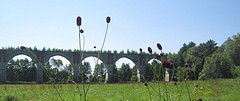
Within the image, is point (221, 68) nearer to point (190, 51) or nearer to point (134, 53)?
point (190, 51)

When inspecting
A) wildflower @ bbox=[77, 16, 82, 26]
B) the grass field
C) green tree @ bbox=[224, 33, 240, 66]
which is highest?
green tree @ bbox=[224, 33, 240, 66]

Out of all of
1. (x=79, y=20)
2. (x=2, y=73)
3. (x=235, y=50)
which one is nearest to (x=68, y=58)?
(x=2, y=73)

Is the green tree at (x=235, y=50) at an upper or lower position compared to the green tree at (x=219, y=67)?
upper

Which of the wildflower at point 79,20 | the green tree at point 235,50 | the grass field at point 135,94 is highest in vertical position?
the green tree at point 235,50

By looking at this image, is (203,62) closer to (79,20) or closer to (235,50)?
(235,50)

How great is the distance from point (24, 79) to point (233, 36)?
3845 centimetres

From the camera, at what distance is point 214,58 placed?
2541 centimetres

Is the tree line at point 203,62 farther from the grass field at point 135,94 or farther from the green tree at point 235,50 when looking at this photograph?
the grass field at point 135,94

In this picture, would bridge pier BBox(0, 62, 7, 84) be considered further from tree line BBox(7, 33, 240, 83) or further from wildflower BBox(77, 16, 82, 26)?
wildflower BBox(77, 16, 82, 26)

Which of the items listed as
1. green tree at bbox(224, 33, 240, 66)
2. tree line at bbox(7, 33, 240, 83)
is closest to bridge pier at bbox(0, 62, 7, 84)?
tree line at bbox(7, 33, 240, 83)

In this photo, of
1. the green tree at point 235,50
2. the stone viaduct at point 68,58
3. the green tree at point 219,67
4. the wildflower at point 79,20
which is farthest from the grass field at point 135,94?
the green tree at point 219,67

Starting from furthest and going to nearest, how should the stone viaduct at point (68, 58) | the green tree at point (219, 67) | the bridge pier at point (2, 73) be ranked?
the stone viaduct at point (68, 58)
the bridge pier at point (2, 73)
the green tree at point (219, 67)

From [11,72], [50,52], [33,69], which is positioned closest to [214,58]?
[50,52]

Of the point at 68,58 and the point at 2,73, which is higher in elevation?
the point at 68,58
